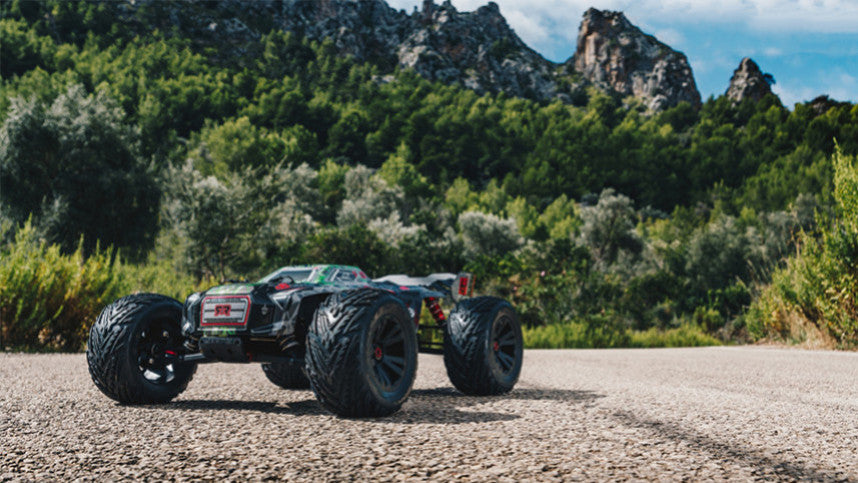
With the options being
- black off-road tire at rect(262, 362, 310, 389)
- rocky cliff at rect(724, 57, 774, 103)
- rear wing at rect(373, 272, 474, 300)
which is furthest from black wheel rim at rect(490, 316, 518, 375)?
rocky cliff at rect(724, 57, 774, 103)

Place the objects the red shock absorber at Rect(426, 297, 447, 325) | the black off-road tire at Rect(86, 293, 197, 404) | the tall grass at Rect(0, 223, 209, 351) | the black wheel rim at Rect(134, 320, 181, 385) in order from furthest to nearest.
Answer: the tall grass at Rect(0, 223, 209, 351), the red shock absorber at Rect(426, 297, 447, 325), the black wheel rim at Rect(134, 320, 181, 385), the black off-road tire at Rect(86, 293, 197, 404)

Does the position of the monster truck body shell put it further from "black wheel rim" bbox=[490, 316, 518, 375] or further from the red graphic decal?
"black wheel rim" bbox=[490, 316, 518, 375]

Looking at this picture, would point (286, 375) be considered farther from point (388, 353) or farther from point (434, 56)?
point (434, 56)

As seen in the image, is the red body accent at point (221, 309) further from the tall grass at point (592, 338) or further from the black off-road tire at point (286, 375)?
the tall grass at point (592, 338)

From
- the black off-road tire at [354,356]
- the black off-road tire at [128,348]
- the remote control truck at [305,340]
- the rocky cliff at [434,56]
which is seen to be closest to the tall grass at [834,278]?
the remote control truck at [305,340]

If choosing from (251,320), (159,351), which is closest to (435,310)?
(251,320)

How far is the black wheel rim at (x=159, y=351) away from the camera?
16.5 feet

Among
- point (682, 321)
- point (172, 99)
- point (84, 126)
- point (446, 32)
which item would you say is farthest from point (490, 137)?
point (682, 321)

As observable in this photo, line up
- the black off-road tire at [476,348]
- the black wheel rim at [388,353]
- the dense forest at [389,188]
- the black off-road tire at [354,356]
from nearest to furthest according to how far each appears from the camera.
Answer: the black off-road tire at [354,356]
the black wheel rim at [388,353]
the black off-road tire at [476,348]
the dense forest at [389,188]

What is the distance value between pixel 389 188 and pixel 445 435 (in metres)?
69.5

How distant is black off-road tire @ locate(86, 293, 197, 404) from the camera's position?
15.3ft

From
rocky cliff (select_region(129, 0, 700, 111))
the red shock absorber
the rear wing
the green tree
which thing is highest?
rocky cliff (select_region(129, 0, 700, 111))

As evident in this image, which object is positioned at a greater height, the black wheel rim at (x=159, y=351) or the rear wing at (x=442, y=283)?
the rear wing at (x=442, y=283)

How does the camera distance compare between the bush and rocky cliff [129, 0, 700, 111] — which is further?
rocky cliff [129, 0, 700, 111]
